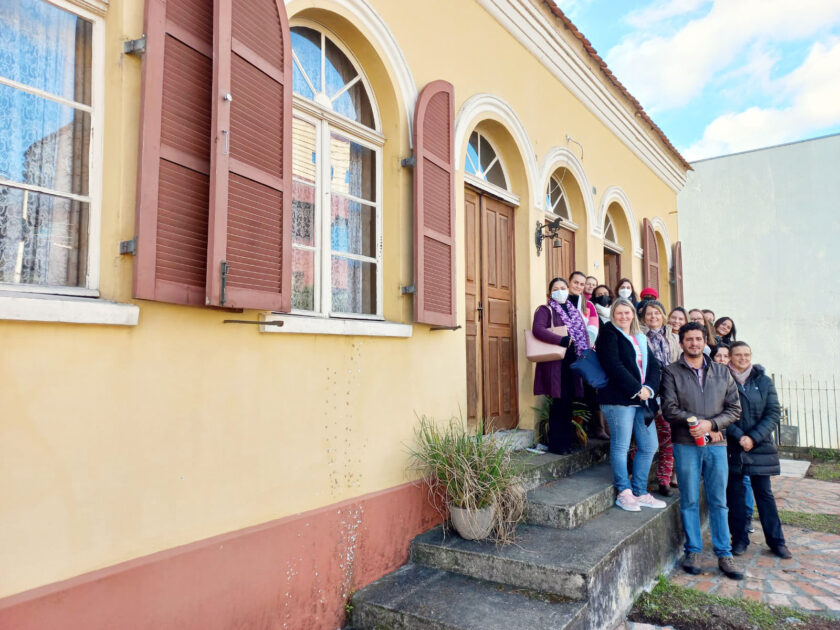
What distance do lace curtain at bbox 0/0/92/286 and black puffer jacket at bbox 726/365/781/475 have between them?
4.56 metres

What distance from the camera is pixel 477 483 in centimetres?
399

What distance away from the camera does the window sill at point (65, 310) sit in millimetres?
2246

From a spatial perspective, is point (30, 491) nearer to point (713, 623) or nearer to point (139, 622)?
point (139, 622)

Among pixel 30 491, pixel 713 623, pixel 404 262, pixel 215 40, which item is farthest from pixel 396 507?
pixel 215 40

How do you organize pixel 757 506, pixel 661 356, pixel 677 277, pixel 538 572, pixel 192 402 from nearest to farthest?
pixel 192 402 < pixel 538 572 < pixel 757 506 < pixel 661 356 < pixel 677 277

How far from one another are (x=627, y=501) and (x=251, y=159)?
3.69 m

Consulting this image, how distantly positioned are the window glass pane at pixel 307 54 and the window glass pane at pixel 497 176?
2509mm

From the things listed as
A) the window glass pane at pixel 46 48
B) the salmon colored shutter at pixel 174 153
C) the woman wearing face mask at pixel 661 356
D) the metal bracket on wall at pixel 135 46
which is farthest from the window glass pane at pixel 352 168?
the woman wearing face mask at pixel 661 356

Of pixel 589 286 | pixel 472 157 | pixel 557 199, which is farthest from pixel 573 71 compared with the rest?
pixel 589 286

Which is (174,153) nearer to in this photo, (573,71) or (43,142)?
(43,142)

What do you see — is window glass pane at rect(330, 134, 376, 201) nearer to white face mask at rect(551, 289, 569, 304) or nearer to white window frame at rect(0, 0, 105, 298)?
white window frame at rect(0, 0, 105, 298)

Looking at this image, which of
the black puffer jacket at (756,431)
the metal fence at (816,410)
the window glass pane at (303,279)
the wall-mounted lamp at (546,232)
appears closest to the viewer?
the window glass pane at (303,279)

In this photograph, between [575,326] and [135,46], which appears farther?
[575,326]

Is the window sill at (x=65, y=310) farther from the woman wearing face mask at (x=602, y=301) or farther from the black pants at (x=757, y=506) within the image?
the woman wearing face mask at (x=602, y=301)
